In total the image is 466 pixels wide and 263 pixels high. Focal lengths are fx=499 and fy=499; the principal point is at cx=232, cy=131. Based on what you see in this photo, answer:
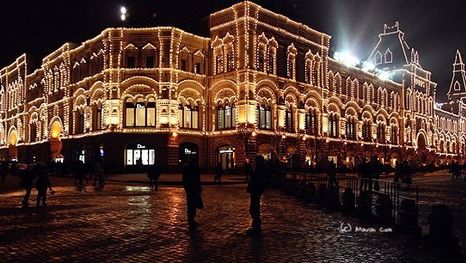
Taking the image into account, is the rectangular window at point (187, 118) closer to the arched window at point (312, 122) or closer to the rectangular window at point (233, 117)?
the rectangular window at point (233, 117)

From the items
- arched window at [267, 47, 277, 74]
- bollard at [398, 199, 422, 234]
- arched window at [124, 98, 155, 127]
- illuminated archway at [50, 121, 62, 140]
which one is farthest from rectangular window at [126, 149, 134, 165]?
bollard at [398, 199, 422, 234]

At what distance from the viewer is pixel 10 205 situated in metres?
17.4

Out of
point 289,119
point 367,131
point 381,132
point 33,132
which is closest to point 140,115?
point 289,119

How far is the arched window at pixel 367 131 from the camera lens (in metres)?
68.1

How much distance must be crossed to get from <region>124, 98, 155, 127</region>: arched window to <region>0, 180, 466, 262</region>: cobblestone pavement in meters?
30.9

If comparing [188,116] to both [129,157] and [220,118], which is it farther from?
[129,157]

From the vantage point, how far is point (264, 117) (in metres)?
48.5

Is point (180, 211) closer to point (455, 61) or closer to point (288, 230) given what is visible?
point (288, 230)

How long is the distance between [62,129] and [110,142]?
14.8 meters

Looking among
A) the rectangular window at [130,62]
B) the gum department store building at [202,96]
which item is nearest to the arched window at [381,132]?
the gum department store building at [202,96]

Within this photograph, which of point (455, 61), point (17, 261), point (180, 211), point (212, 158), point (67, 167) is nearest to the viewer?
point (17, 261)

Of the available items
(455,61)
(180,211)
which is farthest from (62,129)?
(455,61)

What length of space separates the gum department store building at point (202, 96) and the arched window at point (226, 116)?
0.10 m

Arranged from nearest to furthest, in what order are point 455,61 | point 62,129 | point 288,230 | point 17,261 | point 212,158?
1. point 17,261
2. point 288,230
3. point 212,158
4. point 62,129
5. point 455,61
